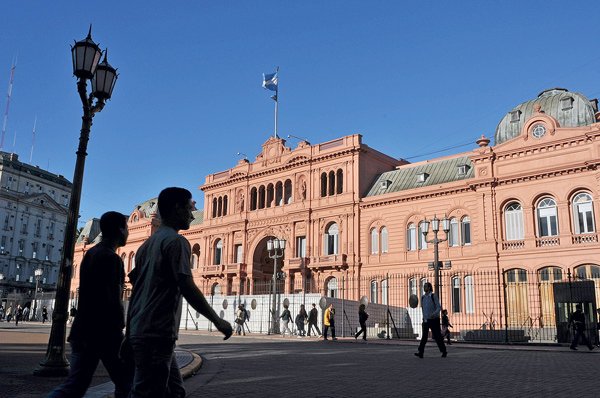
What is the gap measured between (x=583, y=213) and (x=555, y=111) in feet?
22.9

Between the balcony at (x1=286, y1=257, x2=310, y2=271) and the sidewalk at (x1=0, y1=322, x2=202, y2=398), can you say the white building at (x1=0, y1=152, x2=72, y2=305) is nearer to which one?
the balcony at (x1=286, y1=257, x2=310, y2=271)

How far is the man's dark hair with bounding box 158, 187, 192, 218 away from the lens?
4242 millimetres

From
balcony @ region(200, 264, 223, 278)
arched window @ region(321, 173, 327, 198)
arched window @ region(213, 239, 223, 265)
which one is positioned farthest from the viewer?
arched window @ region(213, 239, 223, 265)

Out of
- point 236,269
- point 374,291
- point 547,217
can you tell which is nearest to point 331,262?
point 374,291

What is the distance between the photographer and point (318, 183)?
1681 inches

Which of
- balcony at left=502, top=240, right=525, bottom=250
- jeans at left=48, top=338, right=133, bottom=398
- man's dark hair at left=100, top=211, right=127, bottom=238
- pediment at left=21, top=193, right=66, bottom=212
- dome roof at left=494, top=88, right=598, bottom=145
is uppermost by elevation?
pediment at left=21, top=193, right=66, bottom=212

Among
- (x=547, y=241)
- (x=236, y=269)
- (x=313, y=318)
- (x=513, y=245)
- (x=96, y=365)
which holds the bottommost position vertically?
(x=96, y=365)

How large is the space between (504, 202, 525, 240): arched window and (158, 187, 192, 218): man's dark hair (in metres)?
31.1

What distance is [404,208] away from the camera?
124ft

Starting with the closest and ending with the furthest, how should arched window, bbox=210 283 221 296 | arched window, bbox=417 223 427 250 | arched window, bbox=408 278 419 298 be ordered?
arched window, bbox=408 278 419 298 < arched window, bbox=417 223 427 250 < arched window, bbox=210 283 221 296

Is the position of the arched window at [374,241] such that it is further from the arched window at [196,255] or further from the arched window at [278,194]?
the arched window at [196,255]

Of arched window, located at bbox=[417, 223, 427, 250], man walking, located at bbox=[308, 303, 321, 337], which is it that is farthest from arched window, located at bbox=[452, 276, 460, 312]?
man walking, located at bbox=[308, 303, 321, 337]

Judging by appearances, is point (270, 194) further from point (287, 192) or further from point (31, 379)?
point (31, 379)

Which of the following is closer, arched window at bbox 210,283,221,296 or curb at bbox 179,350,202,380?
curb at bbox 179,350,202,380
